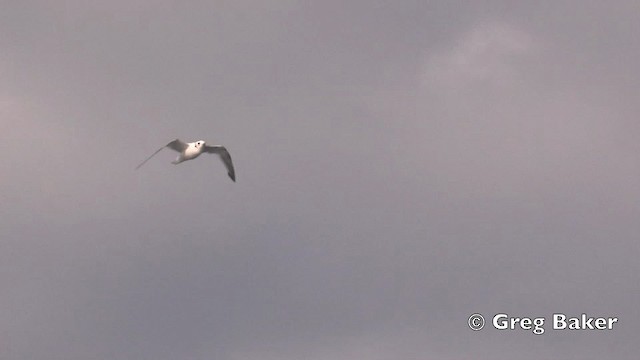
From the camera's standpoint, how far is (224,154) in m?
166

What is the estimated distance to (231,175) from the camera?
550ft

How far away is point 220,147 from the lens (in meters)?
163

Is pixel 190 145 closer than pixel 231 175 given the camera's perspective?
Yes

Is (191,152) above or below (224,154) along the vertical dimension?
below

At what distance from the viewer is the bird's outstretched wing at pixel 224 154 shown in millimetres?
162475

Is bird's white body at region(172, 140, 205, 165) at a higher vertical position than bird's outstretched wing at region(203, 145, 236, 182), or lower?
lower

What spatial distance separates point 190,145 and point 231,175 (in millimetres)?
13275

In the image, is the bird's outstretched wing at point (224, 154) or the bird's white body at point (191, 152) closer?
the bird's white body at point (191, 152)

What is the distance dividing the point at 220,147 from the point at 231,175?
6400 millimetres

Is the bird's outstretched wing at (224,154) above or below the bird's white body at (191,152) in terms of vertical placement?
above

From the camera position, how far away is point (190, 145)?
156 metres

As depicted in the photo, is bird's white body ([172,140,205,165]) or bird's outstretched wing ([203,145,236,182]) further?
bird's outstretched wing ([203,145,236,182])

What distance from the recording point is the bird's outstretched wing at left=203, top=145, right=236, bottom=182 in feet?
533

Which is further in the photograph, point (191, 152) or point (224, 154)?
point (224, 154)
